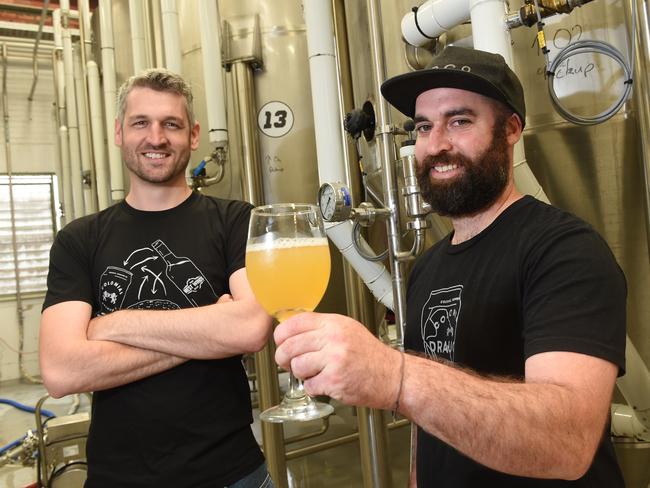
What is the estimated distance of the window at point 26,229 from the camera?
5.32 m

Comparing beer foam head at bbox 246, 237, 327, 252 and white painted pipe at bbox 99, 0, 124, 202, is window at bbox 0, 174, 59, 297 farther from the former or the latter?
beer foam head at bbox 246, 237, 327, 252

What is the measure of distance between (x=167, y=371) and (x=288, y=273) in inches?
26.8

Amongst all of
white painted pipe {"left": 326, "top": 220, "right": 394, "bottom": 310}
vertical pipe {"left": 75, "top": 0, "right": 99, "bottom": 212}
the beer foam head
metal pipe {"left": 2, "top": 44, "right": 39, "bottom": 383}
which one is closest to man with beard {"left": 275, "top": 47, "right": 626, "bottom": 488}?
the beer foam head

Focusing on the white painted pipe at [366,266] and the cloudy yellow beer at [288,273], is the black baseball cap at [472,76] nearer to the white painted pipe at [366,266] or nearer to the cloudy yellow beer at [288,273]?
the cloudy yellow beer at [288,273]

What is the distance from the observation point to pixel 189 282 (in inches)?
44.8

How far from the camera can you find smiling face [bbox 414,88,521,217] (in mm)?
865

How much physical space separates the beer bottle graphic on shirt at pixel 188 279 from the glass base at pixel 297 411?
1.46ft

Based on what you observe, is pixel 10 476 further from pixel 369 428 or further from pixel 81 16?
pixel 81 16

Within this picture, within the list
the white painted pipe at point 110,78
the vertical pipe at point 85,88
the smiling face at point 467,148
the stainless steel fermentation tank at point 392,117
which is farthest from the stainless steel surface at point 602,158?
the vertical pipe at point 85,88

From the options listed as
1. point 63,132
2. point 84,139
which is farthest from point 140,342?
point 63,132

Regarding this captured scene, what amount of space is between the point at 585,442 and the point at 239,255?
0.81 m

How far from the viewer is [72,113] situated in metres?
4.60

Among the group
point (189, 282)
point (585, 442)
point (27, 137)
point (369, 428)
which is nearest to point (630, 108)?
point (585, 442)

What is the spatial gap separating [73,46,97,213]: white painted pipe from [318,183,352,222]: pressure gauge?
3327 millimetres
